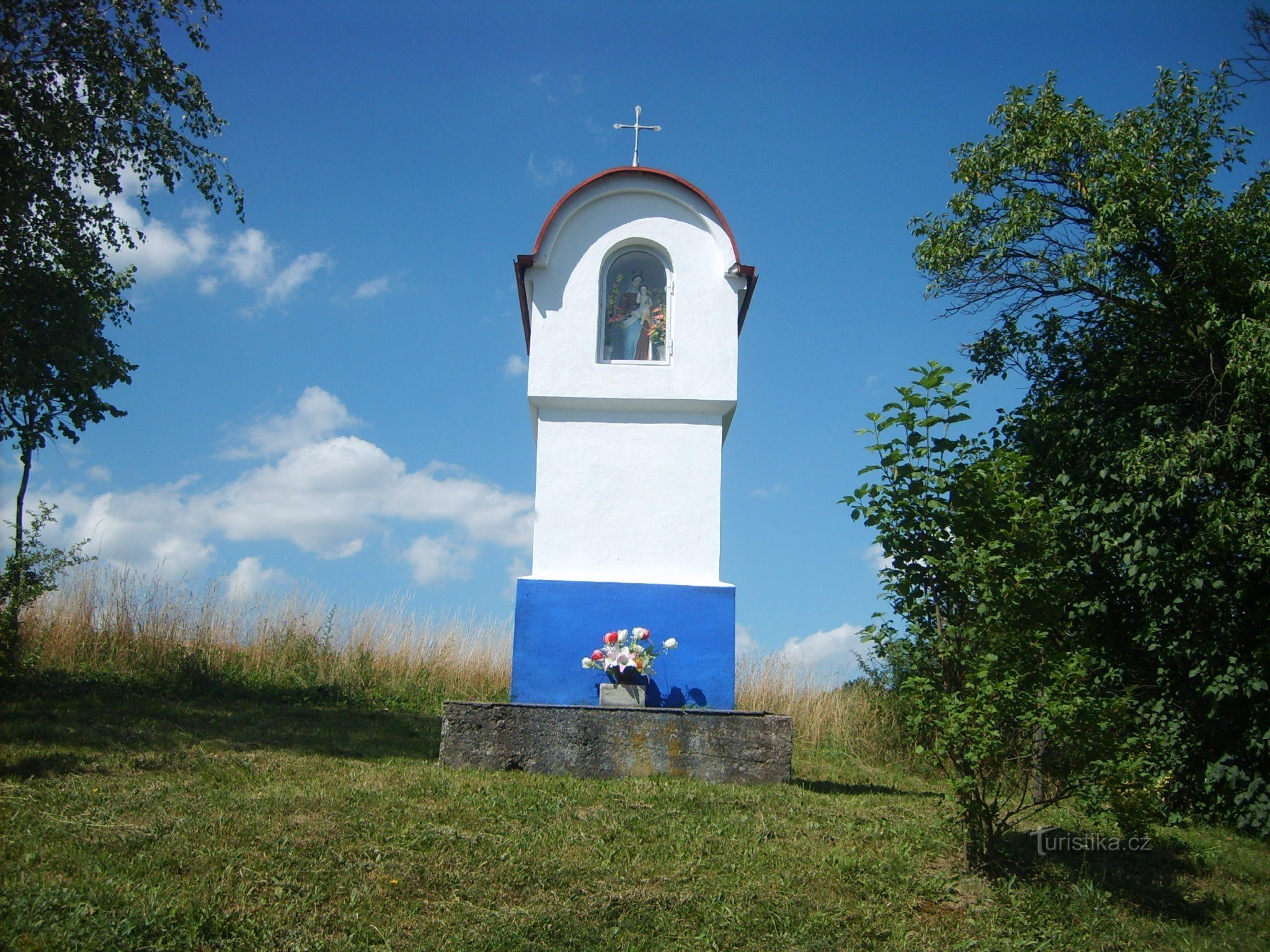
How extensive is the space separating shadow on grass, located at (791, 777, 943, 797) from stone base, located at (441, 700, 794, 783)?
450mm

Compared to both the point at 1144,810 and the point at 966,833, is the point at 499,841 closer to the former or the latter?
the point at 966,833

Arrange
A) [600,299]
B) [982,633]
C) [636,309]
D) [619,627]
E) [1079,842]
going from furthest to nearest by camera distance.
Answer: [636,309] < [600,299] < [619,627] < [1079,842] < [982,633]

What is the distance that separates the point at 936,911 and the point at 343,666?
861 cm

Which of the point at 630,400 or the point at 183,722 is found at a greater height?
the point at 630,400

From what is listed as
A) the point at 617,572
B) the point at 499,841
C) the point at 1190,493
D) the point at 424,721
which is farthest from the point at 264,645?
the point at 1190,493

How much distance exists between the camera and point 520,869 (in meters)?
4.79

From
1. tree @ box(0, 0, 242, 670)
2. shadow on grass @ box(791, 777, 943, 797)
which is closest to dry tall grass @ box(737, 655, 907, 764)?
shadow on grass @ box(791, 777, 943, 797)

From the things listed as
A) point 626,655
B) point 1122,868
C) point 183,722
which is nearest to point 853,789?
point 626,655

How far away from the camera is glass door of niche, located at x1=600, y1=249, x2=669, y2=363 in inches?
348

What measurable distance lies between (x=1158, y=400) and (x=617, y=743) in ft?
18.1

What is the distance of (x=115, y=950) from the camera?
148 inches

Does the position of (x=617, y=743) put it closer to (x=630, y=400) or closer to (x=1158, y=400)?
(x=630, y=400)

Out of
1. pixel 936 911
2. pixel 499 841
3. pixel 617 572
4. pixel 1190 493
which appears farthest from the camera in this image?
pixel 617 572

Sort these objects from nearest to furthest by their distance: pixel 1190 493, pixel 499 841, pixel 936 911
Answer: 1. pixel 936 911
2. pixel 499 841
3. pixel 1190 493
